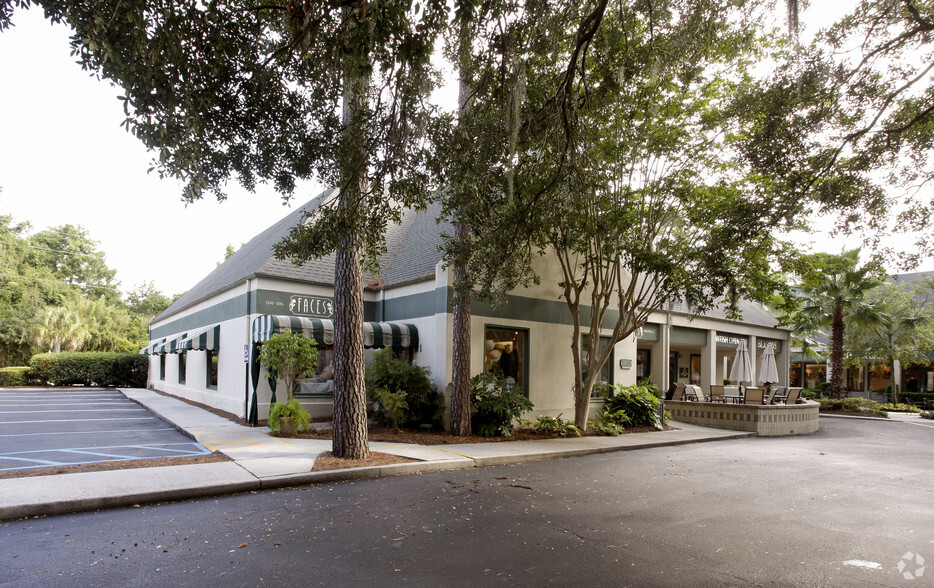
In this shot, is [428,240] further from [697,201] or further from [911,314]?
[911,314]

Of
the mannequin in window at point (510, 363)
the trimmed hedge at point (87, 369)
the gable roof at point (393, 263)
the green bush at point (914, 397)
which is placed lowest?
the green bush at point (914, 397)

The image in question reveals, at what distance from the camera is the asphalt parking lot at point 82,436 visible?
386 inches

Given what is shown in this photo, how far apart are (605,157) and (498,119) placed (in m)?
4.62

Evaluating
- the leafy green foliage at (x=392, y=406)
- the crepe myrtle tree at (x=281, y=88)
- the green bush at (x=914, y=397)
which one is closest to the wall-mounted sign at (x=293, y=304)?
the leafy green foliage at (x=392, y=406)

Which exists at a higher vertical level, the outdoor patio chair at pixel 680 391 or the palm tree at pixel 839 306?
the palm tree at pixel 839 306

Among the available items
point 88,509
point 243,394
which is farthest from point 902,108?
point 243,394

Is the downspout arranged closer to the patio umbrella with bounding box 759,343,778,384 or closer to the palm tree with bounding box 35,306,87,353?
the patio umbrella with bounding box 759,343,778,384

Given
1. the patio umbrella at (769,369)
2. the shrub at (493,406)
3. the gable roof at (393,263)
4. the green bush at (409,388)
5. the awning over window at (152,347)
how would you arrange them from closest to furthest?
the shrub at (493,406) < the green bush at (409,388) < the gable roof at (393,263) < the patio umbrella at (769,369) < the awning over window at (152,347)

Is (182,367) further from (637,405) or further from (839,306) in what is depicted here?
(839,306)

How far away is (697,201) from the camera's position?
1237 cm

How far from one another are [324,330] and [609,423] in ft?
27.1

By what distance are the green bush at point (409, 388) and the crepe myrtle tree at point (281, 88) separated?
558 centimetres

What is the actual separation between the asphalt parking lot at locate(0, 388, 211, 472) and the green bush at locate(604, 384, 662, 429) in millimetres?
11518

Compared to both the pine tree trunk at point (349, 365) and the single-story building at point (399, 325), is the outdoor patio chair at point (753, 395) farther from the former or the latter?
the pine tree trunk at point (349, 365)
